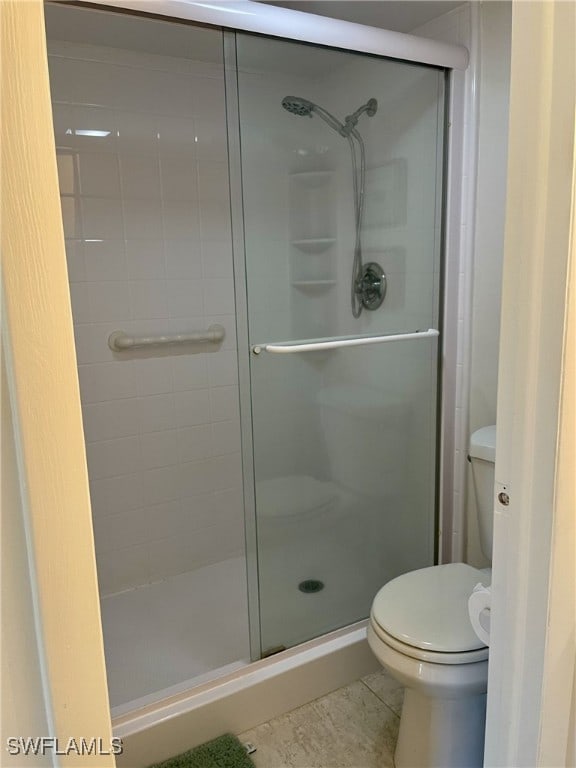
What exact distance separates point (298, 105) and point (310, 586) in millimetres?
1491

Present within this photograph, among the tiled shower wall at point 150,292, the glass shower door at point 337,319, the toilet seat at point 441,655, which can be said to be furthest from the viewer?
the tiled shower wall at point 150,292

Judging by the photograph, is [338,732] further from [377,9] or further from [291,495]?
[377,9]

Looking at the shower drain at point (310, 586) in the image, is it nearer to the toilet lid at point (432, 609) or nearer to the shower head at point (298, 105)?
the toilet lid at point (432, 609)

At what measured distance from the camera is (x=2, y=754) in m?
0.56

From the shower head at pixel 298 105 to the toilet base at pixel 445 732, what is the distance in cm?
159

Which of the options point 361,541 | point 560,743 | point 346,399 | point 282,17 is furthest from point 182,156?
point 560,743

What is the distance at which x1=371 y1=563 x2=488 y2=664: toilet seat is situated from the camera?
4.50 ft

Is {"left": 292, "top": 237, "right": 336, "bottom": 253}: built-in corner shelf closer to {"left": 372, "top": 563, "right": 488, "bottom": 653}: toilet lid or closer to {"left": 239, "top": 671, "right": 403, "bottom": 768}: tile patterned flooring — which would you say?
{"left": 372, "top": 563, "right": 488, "bottom": 653}: toilet lid

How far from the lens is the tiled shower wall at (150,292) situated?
2033 mm

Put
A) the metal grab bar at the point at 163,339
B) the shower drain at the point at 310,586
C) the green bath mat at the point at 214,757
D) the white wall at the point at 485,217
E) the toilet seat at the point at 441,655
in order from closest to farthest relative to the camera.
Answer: the toilet seat at the point at 441,655
the green bath mat at the point at 214,757
the white wall at the point at 485,217
the shower drain at the point at 310,586
the metal grab bar at the point at 163,339

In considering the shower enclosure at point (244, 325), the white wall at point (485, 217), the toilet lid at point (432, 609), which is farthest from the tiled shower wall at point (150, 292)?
the toilet lid at point (432, 609)

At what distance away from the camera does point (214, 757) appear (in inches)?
61.1

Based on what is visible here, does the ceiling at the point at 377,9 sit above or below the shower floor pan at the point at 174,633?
above

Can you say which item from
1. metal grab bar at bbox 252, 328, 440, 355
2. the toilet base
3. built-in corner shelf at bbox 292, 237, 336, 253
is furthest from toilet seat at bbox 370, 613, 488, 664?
built-in corner shelf at bbox 292, 237, 336, 253
